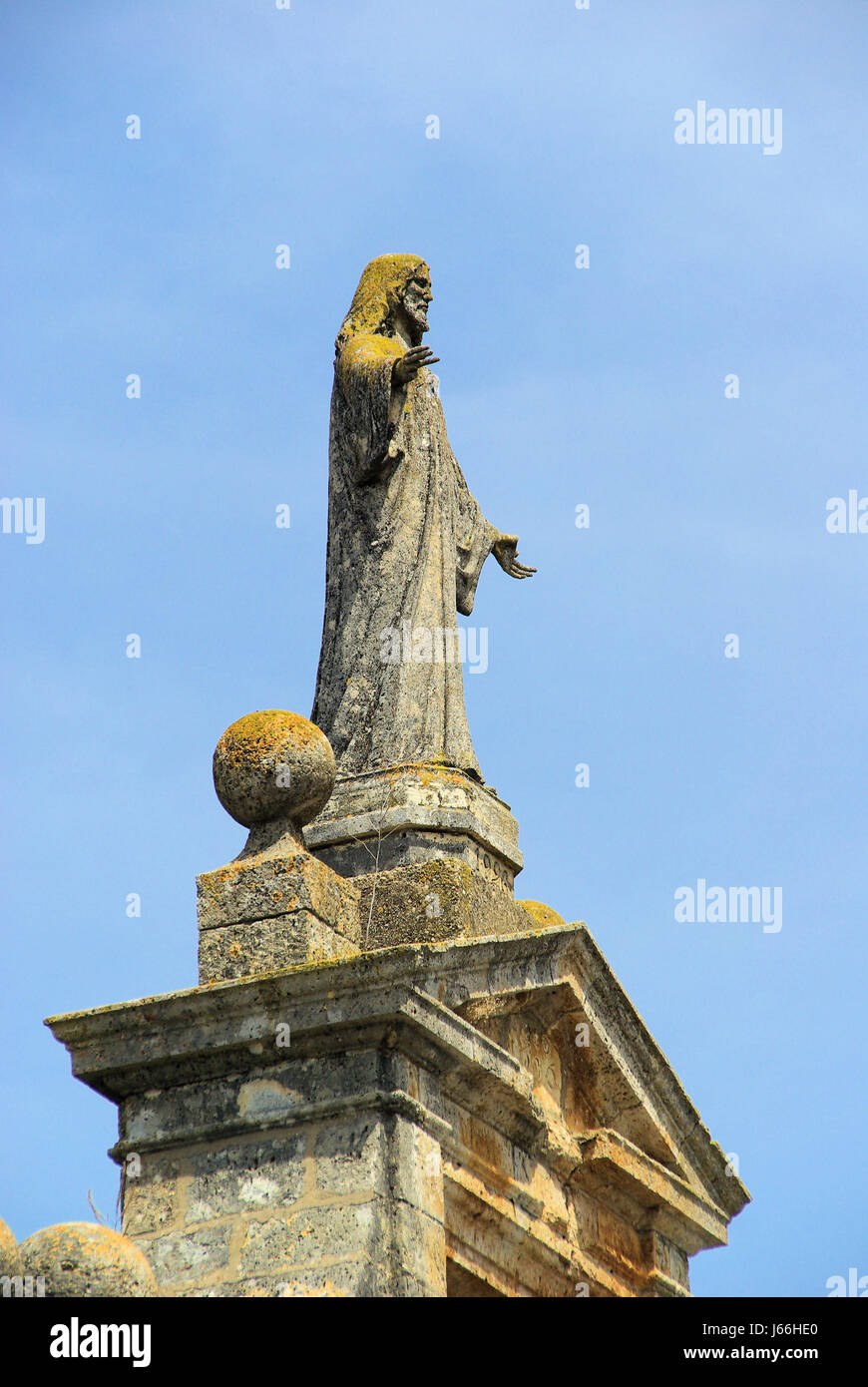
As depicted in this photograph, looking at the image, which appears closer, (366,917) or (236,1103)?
(236,1103)

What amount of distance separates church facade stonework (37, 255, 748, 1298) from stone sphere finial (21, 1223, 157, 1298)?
115 mm

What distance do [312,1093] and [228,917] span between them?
84 cm

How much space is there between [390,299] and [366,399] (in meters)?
0.72

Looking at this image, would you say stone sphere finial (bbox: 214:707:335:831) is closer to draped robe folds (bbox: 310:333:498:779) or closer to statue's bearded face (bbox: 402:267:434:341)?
draped robe folds (bbox: 310:333:498:779)

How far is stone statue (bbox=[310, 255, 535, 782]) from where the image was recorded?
10.7m

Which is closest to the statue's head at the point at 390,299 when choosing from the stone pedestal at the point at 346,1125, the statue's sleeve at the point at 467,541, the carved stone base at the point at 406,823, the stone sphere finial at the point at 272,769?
the statue's sleeve at the point at 467,541

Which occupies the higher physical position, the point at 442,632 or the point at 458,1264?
the point at 442,632

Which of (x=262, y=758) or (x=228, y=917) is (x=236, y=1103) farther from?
(x=262, y=758)

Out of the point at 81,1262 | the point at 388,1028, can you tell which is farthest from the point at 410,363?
the point at 81,1262

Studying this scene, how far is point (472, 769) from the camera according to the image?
10562 mm

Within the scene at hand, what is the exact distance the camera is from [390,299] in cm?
1152

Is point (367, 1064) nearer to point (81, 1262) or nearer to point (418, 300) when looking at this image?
point (81, 1262)
